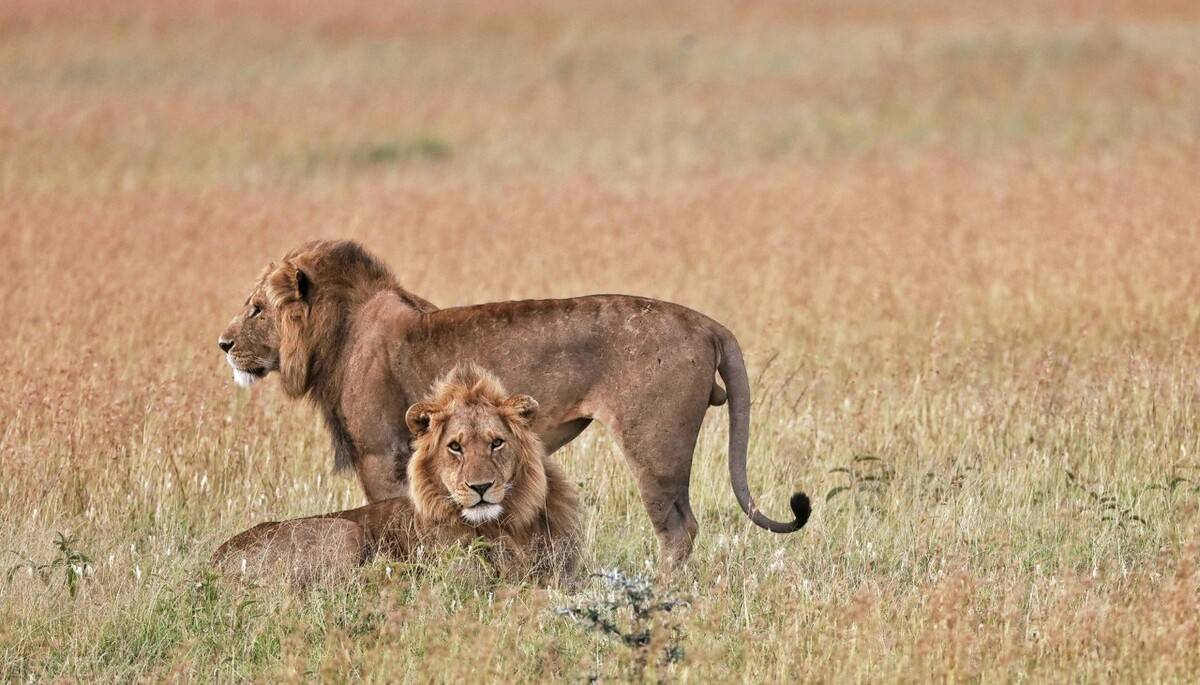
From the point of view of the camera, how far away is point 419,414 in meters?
6.51

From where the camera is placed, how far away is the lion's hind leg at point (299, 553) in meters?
6.41

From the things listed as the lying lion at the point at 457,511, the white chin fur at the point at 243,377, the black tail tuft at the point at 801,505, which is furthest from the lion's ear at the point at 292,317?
the black tail tuft at the point at 801,505

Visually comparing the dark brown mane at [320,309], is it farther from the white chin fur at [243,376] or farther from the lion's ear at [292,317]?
the white chin fur at [243,376]

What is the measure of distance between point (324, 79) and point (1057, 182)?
677 inches

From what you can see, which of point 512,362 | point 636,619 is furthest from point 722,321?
point 636,619

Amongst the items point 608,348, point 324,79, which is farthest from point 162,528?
point 324,79

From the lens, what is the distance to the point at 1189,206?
604 inches

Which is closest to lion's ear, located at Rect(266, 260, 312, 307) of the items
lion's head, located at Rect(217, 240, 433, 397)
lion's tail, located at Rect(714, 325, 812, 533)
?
lion's head, located at Rect(217, 240, 433, 397)

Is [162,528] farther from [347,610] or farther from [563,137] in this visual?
[563,137]

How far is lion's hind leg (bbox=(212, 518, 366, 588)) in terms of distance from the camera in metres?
6.41

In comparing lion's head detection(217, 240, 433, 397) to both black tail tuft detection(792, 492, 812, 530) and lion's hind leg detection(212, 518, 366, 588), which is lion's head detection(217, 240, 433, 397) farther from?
black tail tuft detection(792, 492, 812, 530)

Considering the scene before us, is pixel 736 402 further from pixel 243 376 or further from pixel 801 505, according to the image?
pixel 243 376

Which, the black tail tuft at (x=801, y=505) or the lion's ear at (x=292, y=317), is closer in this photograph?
the black tail tuft at (x=801, y=505)

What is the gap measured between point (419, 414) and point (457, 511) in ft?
1.39
